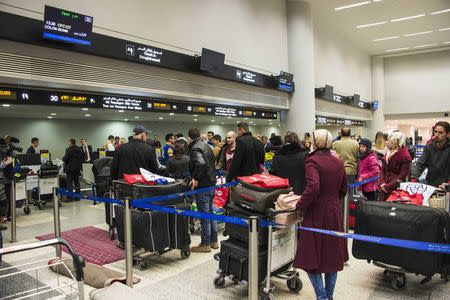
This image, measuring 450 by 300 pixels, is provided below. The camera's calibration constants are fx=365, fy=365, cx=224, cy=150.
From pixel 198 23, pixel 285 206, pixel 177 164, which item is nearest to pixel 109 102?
pixel 177 164

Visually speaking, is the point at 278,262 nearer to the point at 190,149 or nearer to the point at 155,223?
the point at 155,223

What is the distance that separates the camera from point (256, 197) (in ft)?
11.3

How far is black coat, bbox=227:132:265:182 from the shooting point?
16.8ft

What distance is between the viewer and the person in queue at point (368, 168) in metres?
6.10

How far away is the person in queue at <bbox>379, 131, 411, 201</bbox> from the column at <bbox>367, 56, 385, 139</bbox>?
1841cm

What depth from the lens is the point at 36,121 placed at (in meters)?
16.6

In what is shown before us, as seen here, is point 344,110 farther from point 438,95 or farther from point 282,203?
point 282,203

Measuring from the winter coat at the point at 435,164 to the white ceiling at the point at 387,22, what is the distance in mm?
9973

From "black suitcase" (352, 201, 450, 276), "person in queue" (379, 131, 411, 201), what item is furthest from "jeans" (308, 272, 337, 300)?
"person in queue" (379, 131, 411, 201)

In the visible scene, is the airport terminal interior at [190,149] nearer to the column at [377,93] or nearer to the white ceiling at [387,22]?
the white ceiling at [387,22]

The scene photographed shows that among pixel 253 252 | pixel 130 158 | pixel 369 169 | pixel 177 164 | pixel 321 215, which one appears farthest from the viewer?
pixel 369 169

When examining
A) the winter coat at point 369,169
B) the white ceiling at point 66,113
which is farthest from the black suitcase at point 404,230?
the white ceiling at point 66,113

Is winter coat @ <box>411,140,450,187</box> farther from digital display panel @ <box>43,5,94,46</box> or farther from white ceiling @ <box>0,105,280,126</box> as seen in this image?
white ceiling @ <box>0,105,280,126</box>

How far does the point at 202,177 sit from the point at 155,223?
1.03 meters
